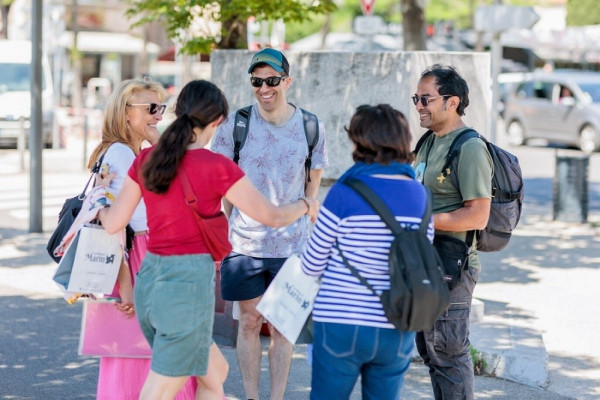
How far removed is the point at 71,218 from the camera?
4.58 meters

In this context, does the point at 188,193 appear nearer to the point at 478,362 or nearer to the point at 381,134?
the point at 381,134

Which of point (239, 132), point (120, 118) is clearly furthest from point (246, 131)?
point (120, 118)

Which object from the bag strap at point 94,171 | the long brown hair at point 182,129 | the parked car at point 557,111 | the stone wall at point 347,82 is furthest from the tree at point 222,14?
the parked car at point 557,111

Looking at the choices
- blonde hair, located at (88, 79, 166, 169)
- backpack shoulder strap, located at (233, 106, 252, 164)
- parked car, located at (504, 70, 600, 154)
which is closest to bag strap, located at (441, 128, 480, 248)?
backpack shoulder strap, located at (233, 106, 252, 164)

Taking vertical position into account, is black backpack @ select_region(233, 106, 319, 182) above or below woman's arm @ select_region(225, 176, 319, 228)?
above

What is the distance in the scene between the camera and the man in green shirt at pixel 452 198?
4.57 metres

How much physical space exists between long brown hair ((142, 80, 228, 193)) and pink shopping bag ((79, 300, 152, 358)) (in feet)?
3.47

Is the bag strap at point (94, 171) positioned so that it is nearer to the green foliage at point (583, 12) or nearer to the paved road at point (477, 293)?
the paved road at point (477, 293)

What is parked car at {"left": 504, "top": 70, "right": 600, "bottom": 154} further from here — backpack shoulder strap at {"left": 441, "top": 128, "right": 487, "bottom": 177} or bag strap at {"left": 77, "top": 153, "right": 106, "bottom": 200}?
bag strap at {"left": 77, "top": 153, "right": 106, "bottom": 200}

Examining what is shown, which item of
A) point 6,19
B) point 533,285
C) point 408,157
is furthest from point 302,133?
point 6,19

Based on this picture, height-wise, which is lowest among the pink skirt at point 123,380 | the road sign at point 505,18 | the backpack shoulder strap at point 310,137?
the pink skirt at point 123,380

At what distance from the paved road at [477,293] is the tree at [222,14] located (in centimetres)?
246

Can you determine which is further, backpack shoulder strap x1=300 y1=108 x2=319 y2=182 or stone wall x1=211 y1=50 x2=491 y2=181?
stone wall x1=211 y1=50 x2=491 y2=181

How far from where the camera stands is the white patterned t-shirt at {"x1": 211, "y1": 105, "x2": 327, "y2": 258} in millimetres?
5250
